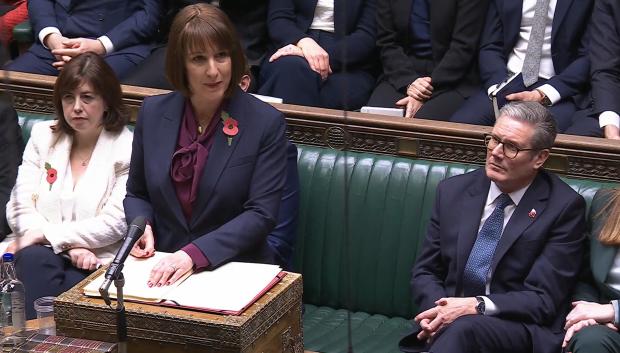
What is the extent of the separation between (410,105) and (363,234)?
0.79m

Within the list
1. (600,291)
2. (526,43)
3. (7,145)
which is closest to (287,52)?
(526,43)

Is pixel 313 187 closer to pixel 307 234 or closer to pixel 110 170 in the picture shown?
pixel 307 234

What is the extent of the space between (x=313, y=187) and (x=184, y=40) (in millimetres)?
854

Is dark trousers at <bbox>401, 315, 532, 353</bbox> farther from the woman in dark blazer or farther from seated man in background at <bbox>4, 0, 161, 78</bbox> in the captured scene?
seated man in background at <bbox>4, 0, 161, 78</bbox>

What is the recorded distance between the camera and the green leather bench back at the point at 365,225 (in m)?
3.95

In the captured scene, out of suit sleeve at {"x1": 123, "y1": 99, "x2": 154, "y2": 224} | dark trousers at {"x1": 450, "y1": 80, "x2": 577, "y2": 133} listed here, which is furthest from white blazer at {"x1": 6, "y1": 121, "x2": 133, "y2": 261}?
dark trousers at {"x1": 450, "y1": 80, "x2": 577, "y2": 133}

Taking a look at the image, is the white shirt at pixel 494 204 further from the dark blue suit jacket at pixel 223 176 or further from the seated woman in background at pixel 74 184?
the seated woman in background at pixel 74 184

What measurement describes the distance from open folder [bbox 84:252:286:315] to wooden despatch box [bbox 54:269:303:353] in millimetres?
18

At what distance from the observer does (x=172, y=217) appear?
3520 mm

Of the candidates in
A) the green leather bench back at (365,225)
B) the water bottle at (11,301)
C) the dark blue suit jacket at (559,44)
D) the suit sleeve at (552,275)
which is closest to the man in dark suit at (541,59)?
the dark blue suit jacket at (559,44)

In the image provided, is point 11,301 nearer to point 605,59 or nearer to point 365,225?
point 365,225

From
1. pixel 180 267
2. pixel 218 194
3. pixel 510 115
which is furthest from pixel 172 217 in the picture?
pixel 510 115

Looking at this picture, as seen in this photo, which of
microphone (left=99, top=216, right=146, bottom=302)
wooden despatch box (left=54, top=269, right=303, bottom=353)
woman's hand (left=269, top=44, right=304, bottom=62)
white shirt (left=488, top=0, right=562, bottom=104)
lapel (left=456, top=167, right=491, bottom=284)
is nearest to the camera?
microphone (left=99, top=216, right=146, bottom=302)

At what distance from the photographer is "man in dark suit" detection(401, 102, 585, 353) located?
3.36m
